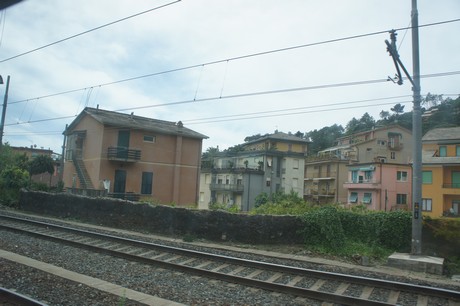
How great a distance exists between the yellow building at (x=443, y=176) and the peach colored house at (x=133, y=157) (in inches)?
910

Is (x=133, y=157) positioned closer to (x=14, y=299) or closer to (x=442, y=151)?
(x=14, y=299)

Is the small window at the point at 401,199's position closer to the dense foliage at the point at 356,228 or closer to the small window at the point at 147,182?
the small window at the point at 147,182

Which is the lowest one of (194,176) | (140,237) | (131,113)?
(140,237)

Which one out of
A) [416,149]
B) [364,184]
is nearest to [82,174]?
[416,149]

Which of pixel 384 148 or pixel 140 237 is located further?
pixel 384 148

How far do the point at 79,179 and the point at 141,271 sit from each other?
Answer: 26.3m

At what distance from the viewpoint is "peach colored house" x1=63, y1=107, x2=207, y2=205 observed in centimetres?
3083

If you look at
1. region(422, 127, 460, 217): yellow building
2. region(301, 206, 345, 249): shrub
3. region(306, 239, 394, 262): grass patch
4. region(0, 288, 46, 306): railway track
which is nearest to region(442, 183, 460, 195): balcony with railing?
region(422, 127, 460, 217): yellow building

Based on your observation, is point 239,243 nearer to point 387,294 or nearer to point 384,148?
point 387,294

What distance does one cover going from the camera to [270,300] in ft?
21.4

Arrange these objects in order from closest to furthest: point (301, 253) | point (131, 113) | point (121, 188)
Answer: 1. point (301, 253)
2. point (121, 188)
3. point (131, 113)

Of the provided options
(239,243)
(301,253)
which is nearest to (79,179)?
(239,243)

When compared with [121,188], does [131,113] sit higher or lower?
higher

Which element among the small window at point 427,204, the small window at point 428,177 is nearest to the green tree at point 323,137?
the small window at point 427,204
